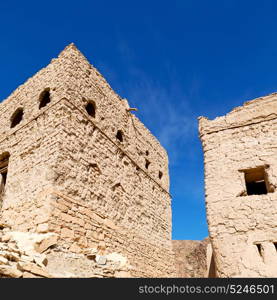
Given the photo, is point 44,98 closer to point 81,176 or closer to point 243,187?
point 81,176

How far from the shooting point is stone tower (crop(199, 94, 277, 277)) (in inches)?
165

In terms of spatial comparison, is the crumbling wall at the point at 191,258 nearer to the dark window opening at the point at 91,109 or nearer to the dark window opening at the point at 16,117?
the dark window opening at the point at 91,109

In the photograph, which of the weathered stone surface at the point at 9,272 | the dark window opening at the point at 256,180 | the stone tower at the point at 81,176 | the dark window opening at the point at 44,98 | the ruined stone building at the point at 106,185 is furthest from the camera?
the dark window opening at the point at 44,98

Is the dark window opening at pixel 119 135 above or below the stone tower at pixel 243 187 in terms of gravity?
above

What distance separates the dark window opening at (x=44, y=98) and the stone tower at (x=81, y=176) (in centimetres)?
3

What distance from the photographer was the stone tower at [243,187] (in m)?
A: 4.18

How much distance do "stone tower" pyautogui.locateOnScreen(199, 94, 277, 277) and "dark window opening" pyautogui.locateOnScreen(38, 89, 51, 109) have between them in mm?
5336

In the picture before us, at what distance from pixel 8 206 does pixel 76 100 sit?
132 inches

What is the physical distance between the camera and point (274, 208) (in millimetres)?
4379

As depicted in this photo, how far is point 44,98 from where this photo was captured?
372 inches

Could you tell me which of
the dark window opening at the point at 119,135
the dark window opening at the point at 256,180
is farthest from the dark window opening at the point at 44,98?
the dark window opening at the point at 256,180

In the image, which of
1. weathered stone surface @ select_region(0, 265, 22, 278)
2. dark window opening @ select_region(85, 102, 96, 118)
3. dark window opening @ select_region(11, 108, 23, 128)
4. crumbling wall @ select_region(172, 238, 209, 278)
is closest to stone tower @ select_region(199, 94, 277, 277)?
weathered stone surface @ select_region(0, 265, 22, 278)

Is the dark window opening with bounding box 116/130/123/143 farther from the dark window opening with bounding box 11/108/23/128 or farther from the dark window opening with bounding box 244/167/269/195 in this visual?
the dark window opening with bounding box 244/167/269/195
